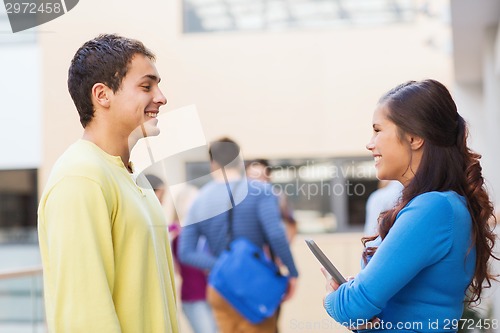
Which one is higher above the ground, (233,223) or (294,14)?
(294,14)

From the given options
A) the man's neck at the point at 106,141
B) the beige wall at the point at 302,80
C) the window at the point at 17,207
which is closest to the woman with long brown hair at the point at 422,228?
the man's neck at the point at 106,141

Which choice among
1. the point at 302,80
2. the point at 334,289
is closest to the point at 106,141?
the point at 334,289

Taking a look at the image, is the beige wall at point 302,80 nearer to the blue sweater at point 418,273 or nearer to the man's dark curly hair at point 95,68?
the man's dark curly hair at point 95,68

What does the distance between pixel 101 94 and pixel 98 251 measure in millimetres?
294

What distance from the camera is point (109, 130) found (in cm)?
139

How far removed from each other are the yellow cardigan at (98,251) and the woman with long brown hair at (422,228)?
1.07ft

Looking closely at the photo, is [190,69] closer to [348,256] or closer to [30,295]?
[348,256]

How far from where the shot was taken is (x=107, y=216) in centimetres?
125

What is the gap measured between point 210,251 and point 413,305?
2173 millimetres

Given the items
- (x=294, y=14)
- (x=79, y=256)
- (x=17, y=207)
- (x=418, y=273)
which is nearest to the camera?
(x=79, y=256)

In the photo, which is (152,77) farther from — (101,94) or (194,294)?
(194,294)

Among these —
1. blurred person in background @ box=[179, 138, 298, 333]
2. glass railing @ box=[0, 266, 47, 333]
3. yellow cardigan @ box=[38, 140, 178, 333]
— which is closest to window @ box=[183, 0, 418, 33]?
glass railing @ box=[0, 266, 47, 333]

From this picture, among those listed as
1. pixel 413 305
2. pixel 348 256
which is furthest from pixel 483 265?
pixel 348 256

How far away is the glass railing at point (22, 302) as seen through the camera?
12.9 feet
